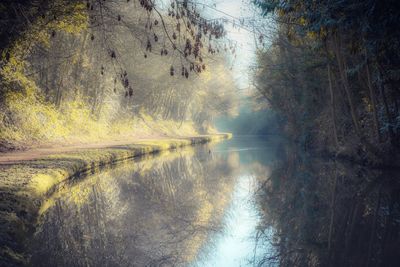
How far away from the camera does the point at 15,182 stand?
6.47 m

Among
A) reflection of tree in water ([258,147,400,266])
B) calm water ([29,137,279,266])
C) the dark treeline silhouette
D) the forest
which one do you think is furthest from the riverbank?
the dark treeline silhouette

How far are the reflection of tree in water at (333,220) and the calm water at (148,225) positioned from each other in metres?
0.31

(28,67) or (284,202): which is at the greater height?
(28,67)

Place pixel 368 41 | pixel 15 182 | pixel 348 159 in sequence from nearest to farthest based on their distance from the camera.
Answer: pixel 15 182, pixel 368 41, pixel 348 159

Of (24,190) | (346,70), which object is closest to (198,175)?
(346,70)

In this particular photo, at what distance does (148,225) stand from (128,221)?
0.38 m

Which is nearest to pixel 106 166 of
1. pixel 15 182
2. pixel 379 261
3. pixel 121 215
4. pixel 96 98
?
pixel 15 182

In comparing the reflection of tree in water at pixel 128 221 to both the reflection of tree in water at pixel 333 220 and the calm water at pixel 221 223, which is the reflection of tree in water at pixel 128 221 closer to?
the calm water at pixel 221 223

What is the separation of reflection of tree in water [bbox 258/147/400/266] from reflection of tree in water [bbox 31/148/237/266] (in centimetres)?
100

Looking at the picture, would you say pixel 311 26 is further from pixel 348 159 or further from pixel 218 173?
pixel 348 159

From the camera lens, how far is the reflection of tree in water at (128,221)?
406 cm

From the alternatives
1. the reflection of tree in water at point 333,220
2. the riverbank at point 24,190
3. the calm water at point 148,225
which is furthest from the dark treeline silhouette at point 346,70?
the riverbank at point 24,190

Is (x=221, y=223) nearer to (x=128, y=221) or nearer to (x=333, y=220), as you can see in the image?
(x=128, y=221)

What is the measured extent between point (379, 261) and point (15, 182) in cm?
583
